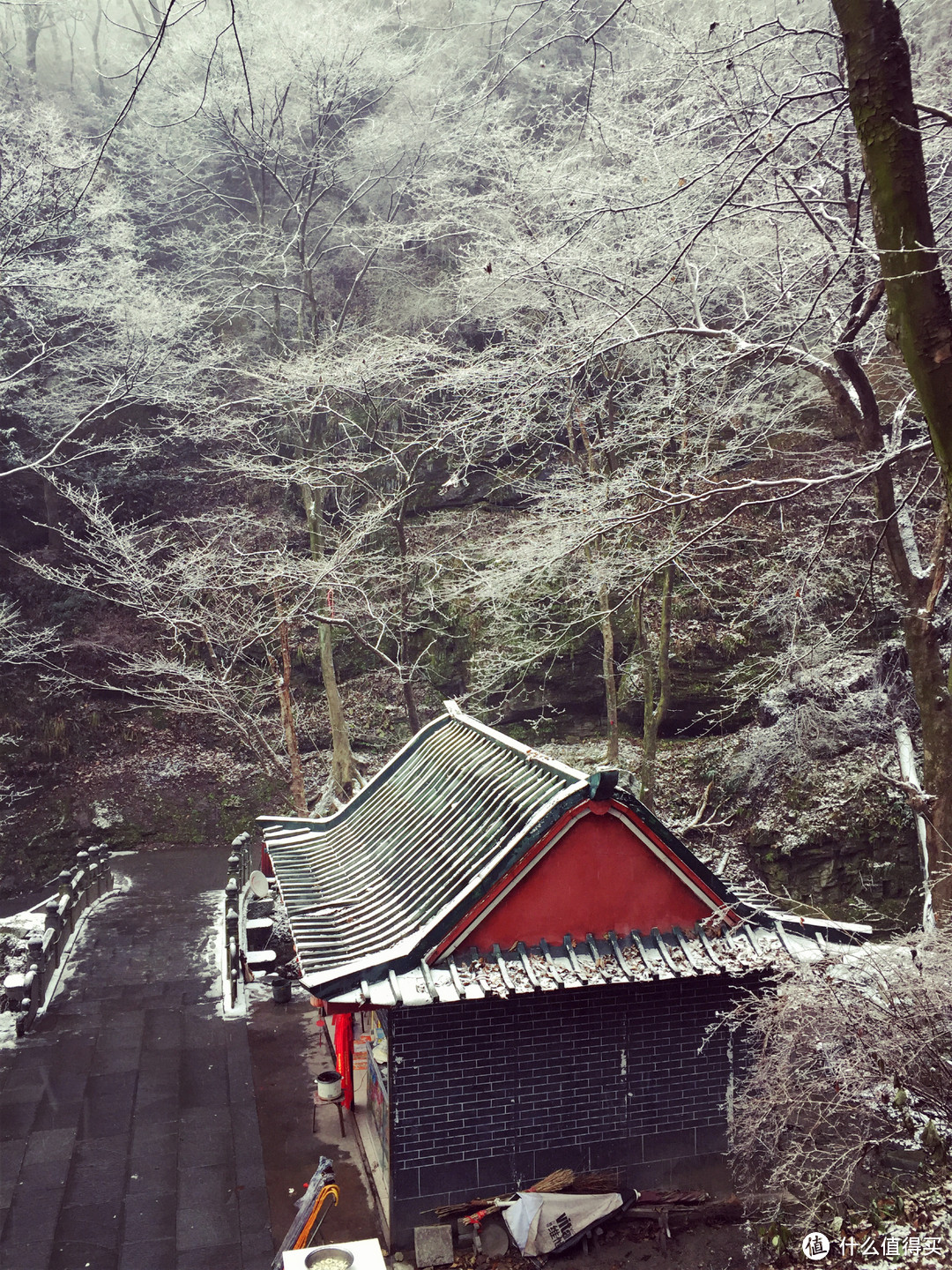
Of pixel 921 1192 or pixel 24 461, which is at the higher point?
pixel 24 461

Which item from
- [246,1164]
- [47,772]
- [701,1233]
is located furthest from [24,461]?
[701,1233]

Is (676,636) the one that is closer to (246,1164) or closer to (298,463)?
(298,463)

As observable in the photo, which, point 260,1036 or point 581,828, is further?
point 260,1036

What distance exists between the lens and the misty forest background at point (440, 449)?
1207 centimetres

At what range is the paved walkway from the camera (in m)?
7.30

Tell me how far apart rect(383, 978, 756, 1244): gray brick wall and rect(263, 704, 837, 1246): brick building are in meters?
0.01

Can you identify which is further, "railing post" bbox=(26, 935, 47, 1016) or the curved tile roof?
"railing post" bbox=(26, 935, 47, 1016)

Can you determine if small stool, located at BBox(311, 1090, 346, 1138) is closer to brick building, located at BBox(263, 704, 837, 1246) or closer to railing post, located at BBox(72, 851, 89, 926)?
brick building, located at BBox(263, 704, 837, 1246)

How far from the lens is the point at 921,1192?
5.14 m

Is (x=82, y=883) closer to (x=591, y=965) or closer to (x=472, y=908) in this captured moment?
(x=472, y=908)

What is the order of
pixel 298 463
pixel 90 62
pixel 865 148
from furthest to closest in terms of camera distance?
pixel 90 62 → pixel 298 463 → pixel 865 148

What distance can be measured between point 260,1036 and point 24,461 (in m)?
17.0

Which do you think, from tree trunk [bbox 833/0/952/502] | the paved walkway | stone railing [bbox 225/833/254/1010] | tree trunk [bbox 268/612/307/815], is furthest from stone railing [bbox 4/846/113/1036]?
tree trunk [bbox 833/0/952/502]

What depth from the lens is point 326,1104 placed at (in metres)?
9.59
